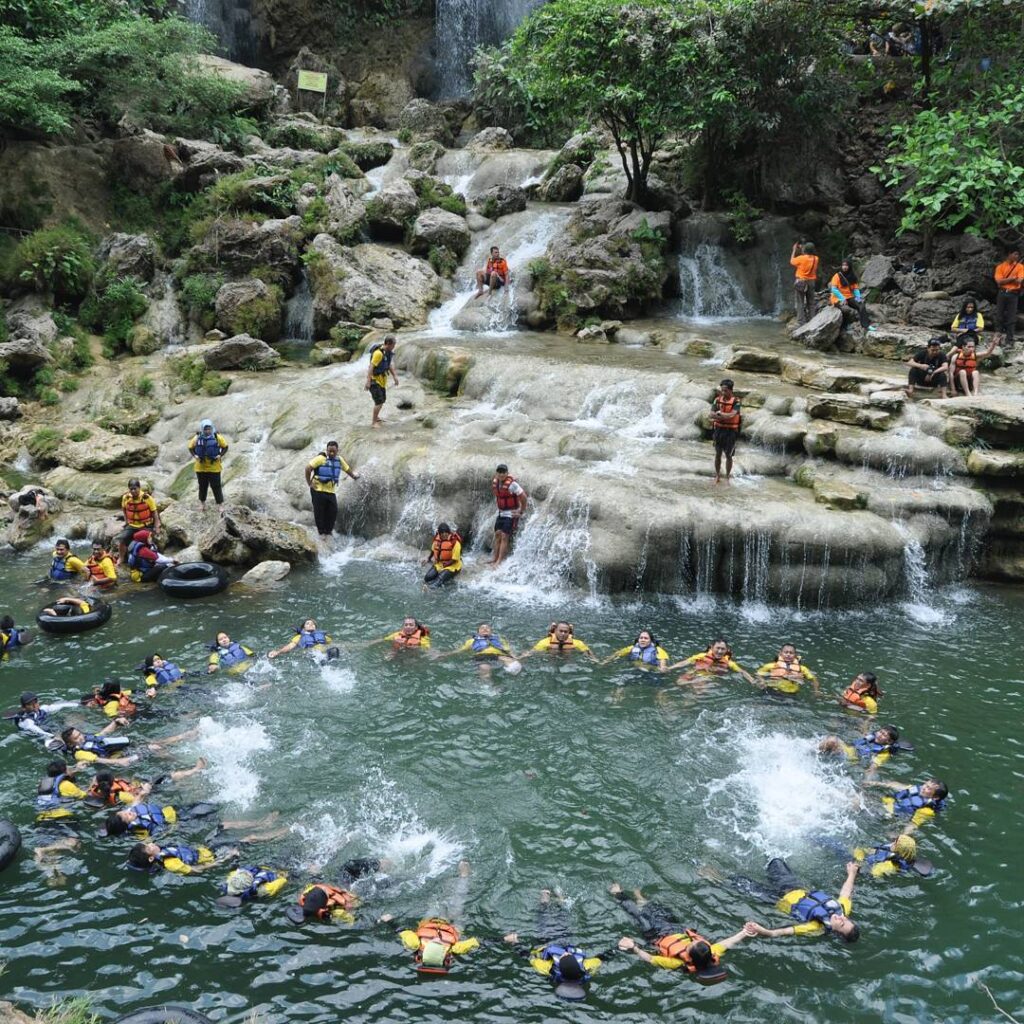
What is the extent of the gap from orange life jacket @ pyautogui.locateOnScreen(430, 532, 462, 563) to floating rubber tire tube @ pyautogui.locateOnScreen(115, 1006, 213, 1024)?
9.63 m

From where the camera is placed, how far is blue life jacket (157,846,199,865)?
855 centimetres

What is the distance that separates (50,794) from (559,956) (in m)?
5.95

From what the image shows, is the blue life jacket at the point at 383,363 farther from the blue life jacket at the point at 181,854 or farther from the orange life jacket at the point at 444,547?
the blue life jacket at the point at 181,854

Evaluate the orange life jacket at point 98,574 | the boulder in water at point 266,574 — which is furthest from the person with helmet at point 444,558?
the orange life jacket at point 98,574

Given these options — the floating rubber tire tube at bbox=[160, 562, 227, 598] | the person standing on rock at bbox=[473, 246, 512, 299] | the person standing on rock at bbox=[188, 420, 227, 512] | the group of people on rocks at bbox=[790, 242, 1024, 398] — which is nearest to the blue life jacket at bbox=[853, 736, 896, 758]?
the group of people on rocks at bbox=[790, 242, 1024, 398]

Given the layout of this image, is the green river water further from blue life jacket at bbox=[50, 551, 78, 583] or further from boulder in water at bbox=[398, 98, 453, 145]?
boulder in water at bbox=[398, 98, 453, 145]

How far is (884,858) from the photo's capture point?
875 centimetres

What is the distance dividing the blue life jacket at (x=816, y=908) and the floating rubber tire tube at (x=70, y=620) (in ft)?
36.6

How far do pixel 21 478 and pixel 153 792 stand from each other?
13270 millimetres

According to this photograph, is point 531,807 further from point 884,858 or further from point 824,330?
point 824,330

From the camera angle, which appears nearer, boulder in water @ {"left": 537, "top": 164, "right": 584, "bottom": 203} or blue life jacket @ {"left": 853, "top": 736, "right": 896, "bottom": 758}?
blue life jacket @ {"left": 853, "top": 736, "right": 896, "bottom": 758}

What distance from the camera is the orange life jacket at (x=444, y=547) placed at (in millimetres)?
15617

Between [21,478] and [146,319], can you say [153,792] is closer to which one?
[21,478]

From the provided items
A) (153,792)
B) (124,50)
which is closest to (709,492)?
(153,792)
